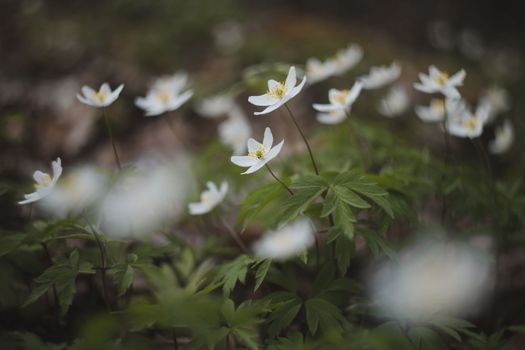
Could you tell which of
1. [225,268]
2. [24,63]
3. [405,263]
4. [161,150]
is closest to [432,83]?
[405,263]

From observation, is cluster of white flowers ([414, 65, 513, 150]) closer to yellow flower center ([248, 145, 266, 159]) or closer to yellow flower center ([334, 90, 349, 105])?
yellow flower center ([334, 90, 349, 105])

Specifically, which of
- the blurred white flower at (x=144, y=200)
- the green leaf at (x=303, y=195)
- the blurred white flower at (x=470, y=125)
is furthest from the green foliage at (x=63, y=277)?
the blurred white flower at (x=470, y=125)

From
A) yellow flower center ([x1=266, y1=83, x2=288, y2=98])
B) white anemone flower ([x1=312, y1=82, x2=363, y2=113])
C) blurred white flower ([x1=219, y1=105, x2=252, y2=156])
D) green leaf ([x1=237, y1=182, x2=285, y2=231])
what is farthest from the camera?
blurred white flower ([x1=219, y1=105, x2=252, y2=156])

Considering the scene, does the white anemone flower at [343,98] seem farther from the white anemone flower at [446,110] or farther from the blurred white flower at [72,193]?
the blurred white flower at [72,193]

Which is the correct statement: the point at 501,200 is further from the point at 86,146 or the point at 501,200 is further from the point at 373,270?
the point at 86,146

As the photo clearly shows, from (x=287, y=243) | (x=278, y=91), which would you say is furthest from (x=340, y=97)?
(x=287, y=243)

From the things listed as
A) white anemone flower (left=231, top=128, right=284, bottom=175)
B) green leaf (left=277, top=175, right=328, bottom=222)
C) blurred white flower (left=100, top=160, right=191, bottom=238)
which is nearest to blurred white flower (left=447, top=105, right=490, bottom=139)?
green leaf (left=277, top=175, right=328, bottom=222)
